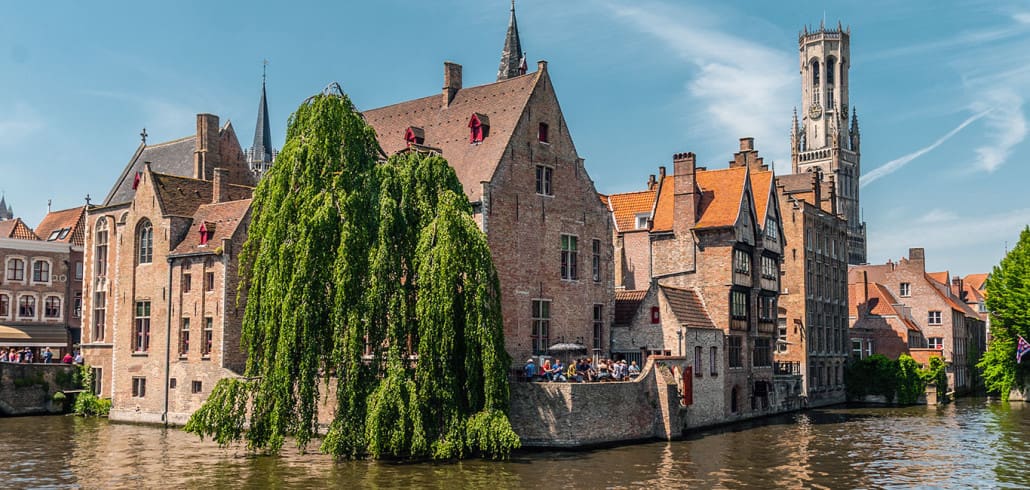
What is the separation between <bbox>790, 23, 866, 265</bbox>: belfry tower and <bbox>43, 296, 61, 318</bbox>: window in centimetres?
12247

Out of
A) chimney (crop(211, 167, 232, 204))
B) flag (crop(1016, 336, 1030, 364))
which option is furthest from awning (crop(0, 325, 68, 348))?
flag (crop(1016, 336, 1030, 364))

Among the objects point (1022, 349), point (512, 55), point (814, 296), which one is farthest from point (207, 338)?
point (1022, 349)

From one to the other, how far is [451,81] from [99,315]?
21090 millimetres

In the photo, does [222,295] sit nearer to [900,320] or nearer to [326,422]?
[326,422]

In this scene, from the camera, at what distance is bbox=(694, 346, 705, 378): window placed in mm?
40875

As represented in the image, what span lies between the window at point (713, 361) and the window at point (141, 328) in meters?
25.0

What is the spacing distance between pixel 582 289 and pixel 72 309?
116 feet

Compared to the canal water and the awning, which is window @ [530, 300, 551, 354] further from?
the awning

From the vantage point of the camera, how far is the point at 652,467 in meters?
29.2

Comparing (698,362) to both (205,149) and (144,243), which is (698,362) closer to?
(144,243)

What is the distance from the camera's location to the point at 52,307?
59469mm

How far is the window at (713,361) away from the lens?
138ft

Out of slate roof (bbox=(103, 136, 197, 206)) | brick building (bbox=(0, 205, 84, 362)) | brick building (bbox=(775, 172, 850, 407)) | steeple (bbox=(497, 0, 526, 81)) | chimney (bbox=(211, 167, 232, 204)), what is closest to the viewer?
chimney (bbox=(211, 167, 232, 204))

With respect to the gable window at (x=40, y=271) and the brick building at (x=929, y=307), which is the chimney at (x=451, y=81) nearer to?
the gable window at (x=40, y=271)
